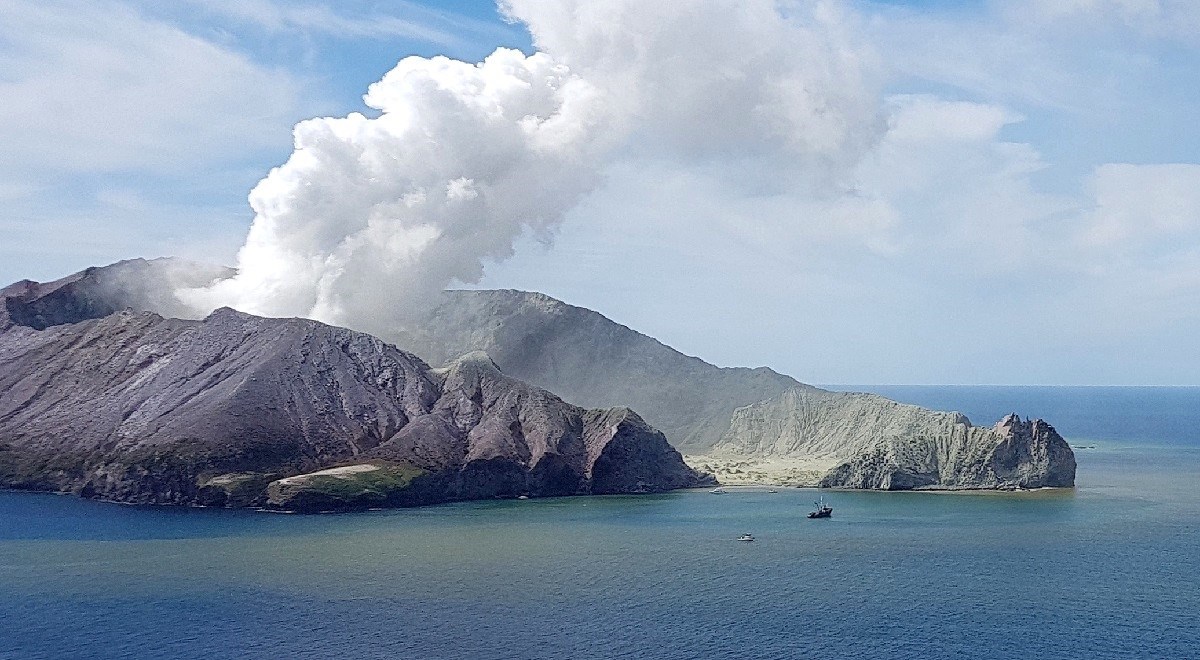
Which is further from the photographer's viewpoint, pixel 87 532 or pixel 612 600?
pixel 87 532

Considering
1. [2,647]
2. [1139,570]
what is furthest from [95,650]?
[1139,570]

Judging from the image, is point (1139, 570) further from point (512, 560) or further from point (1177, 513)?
point (512, 560)

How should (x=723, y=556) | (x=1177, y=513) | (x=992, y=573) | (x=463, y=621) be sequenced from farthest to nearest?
(x=1177, y=513), (x=723, y=556), (x=992, y=573), (x=463, y=621)

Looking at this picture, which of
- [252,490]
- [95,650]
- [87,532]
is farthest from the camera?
[252,490]

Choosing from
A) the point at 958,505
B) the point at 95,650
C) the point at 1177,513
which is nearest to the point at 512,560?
the point at 95,650

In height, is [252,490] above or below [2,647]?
above

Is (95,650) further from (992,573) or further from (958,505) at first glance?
(958,505)
